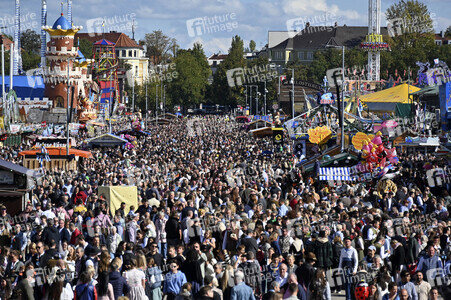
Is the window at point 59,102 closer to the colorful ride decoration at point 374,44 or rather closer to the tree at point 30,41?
the colorful ride decoration at point 374,44

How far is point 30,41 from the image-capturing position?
165m

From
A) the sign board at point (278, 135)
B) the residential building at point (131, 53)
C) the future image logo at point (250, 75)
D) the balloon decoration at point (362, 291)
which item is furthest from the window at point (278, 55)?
the balloon decoration at point (362, 291)

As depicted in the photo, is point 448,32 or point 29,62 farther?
point 448,32

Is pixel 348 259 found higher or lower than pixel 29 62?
lower

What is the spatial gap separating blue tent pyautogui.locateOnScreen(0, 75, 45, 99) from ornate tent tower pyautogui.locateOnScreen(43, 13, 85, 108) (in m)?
13.5

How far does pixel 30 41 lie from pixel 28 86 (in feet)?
244

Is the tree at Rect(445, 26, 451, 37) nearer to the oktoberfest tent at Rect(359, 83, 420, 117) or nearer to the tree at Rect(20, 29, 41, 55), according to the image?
the tree at Rect(20, 29, 41, 55)

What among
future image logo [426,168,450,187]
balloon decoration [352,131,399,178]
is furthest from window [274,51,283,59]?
future image logo [426,168,450,187]

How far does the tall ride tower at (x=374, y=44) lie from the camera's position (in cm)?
9812

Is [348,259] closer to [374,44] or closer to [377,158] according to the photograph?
[377,158]

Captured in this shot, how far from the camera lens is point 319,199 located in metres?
21.0

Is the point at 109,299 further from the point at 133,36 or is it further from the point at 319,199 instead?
the point at 133,36

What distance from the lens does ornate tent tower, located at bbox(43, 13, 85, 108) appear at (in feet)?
256

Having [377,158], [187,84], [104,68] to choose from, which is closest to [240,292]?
[377,158]
